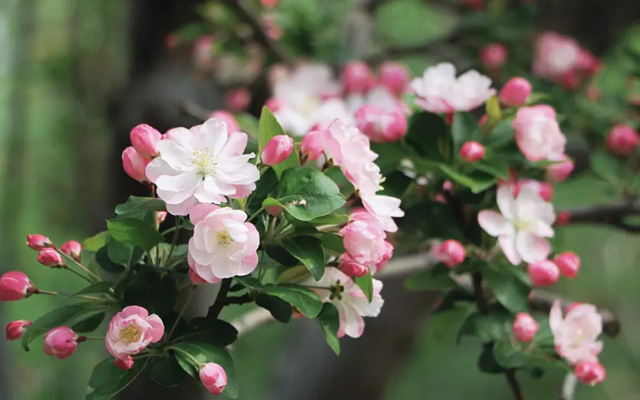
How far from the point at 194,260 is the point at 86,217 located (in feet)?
12.3

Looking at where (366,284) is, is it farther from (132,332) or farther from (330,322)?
(132,332)

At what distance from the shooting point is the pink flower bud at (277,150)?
66 cm

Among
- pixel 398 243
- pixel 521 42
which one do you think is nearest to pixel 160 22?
pixel 521 42

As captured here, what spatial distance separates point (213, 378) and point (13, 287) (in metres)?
0.21

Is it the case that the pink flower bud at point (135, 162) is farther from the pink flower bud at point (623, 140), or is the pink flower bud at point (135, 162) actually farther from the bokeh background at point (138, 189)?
the pink flower bud at point (623, 140)

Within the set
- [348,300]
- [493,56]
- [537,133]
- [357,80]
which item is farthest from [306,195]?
[493,56]

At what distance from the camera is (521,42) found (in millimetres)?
1945

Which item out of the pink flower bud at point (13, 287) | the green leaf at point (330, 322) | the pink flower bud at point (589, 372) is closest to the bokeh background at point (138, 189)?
the pink flower bud at point (589, 372)

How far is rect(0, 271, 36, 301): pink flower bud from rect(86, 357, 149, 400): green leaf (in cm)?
11

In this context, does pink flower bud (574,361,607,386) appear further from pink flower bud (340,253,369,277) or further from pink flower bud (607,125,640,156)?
pink flower bud (607,125,640,156)

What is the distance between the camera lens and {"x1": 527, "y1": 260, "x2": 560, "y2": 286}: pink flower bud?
0.91 metres

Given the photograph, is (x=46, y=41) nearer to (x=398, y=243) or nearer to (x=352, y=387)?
(x=352, y=387)

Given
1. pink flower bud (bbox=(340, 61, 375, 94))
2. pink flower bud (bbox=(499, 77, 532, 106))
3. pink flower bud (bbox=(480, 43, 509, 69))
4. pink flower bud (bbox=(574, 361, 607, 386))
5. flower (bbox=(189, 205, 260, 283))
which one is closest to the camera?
flower (bbox=(189, 205, 260, 283))

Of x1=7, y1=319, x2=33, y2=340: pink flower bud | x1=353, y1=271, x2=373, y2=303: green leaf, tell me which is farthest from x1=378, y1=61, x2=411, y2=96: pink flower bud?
x1=7, y1=319, x2=33, y2=340: pink flower bud
